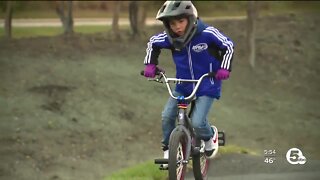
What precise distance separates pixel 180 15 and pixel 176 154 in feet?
4.51

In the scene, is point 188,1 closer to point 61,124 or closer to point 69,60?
point 61,124

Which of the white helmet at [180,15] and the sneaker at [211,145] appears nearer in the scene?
the white helmet at [180,15]

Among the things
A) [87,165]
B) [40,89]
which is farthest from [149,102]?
[87,165]

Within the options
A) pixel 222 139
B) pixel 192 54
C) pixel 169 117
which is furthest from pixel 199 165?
pixel 192 54

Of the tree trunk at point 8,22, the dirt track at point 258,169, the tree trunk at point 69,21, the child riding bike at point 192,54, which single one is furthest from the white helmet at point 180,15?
the tree trunk at point 69,21

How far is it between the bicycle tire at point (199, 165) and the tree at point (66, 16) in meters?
8.42

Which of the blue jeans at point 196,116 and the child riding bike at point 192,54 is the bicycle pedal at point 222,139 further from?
the blue jeans at point 196,116

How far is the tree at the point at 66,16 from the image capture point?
14562 millimetres

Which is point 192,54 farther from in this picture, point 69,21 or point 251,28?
point 251,28

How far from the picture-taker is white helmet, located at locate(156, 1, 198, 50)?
5.93 m

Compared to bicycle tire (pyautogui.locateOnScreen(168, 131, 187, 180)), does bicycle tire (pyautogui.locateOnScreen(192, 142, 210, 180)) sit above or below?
below

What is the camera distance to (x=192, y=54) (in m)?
6.20

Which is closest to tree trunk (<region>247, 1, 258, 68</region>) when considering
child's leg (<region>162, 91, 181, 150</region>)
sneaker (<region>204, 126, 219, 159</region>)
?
sneaker (<region>204, 126, 219, 159</region>)

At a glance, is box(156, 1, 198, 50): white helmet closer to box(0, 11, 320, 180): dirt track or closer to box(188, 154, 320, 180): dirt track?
box(188, 154, 320, 180): dirt track
